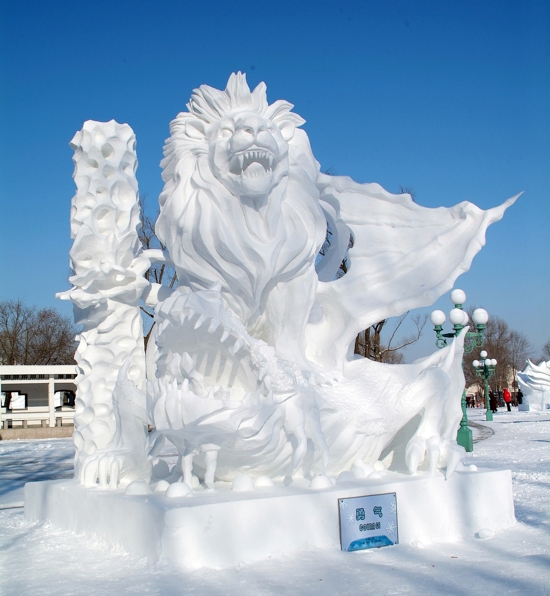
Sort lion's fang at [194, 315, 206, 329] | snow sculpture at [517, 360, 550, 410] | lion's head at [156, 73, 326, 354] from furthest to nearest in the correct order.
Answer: snow sculpture at [517, 360, 550, 410]
lion's head at [156, 73, 326, 354]
lion's fang at [194, 315, 206, 329]

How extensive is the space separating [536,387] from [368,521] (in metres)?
21.5

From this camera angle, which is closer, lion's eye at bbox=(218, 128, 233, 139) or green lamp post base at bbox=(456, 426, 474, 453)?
lion's eye at bbox=(218, 128, 233, 139)

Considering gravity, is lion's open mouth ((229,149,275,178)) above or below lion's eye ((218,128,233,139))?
below

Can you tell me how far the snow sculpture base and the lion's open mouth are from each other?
2106mm

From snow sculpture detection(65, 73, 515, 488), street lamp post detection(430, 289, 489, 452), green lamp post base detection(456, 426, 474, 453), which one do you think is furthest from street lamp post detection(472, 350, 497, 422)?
snow sculpture detection(65, 73, 515, 488)

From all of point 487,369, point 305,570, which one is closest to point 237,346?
point 305,570

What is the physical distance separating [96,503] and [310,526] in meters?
1.30

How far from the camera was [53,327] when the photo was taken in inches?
1243

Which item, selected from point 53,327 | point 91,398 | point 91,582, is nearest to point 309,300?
point 91,398

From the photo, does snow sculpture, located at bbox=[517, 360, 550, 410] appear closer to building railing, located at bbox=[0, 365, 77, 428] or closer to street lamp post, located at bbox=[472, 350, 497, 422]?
street lamp post, located at bbox=[472, 350, 497, 422]

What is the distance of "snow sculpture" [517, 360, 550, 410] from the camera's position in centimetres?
2302

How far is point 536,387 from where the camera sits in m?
23.1

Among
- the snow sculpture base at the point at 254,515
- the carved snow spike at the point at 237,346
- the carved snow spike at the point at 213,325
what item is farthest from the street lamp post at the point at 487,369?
the carved snow spike at the point at 213,325

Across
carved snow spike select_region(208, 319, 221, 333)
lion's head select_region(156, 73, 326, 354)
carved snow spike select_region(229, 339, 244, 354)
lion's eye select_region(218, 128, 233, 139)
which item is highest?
lion's eye select_region(218, 128, 233, 139)
